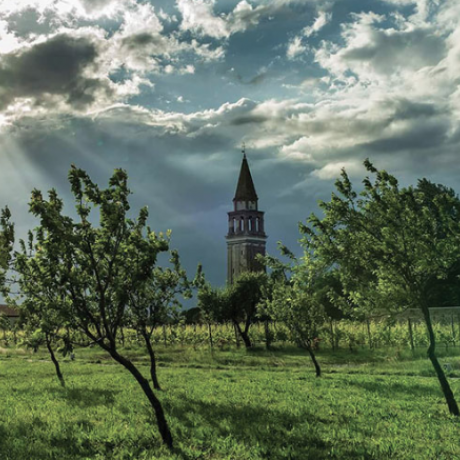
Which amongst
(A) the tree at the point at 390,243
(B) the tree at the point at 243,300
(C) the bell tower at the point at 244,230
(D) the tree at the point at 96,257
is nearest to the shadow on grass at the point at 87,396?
(D) the tree at the point at 96,257

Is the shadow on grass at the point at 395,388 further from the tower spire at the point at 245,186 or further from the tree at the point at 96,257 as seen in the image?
the tower spire at the point at 245,186

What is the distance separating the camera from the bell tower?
10044cm

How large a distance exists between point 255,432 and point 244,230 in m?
90.1

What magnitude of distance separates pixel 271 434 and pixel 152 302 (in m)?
8.55

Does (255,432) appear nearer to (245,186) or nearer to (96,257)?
(96,257)

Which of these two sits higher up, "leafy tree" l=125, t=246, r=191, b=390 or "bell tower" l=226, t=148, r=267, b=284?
"bell tower" l=226, t=148, r=267, b=284

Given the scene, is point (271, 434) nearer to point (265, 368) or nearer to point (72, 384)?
point (72, 384)

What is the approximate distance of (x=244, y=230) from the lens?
Result: 101000 mm

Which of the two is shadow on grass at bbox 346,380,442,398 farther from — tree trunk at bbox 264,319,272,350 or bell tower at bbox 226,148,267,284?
bell tower at bbox 226,148,267,284

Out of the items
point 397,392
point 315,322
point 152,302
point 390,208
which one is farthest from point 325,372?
point 390,208

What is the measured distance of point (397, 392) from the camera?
56.4 ft

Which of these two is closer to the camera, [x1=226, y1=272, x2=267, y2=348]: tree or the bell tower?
[x1=226, y1=272, x2=267, y2=348]: tree

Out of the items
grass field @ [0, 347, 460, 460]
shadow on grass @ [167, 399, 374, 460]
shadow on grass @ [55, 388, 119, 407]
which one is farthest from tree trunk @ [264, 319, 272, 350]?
shadow on grass @ [167, 399, 374, 460]

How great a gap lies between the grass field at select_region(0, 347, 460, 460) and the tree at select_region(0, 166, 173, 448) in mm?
1398
